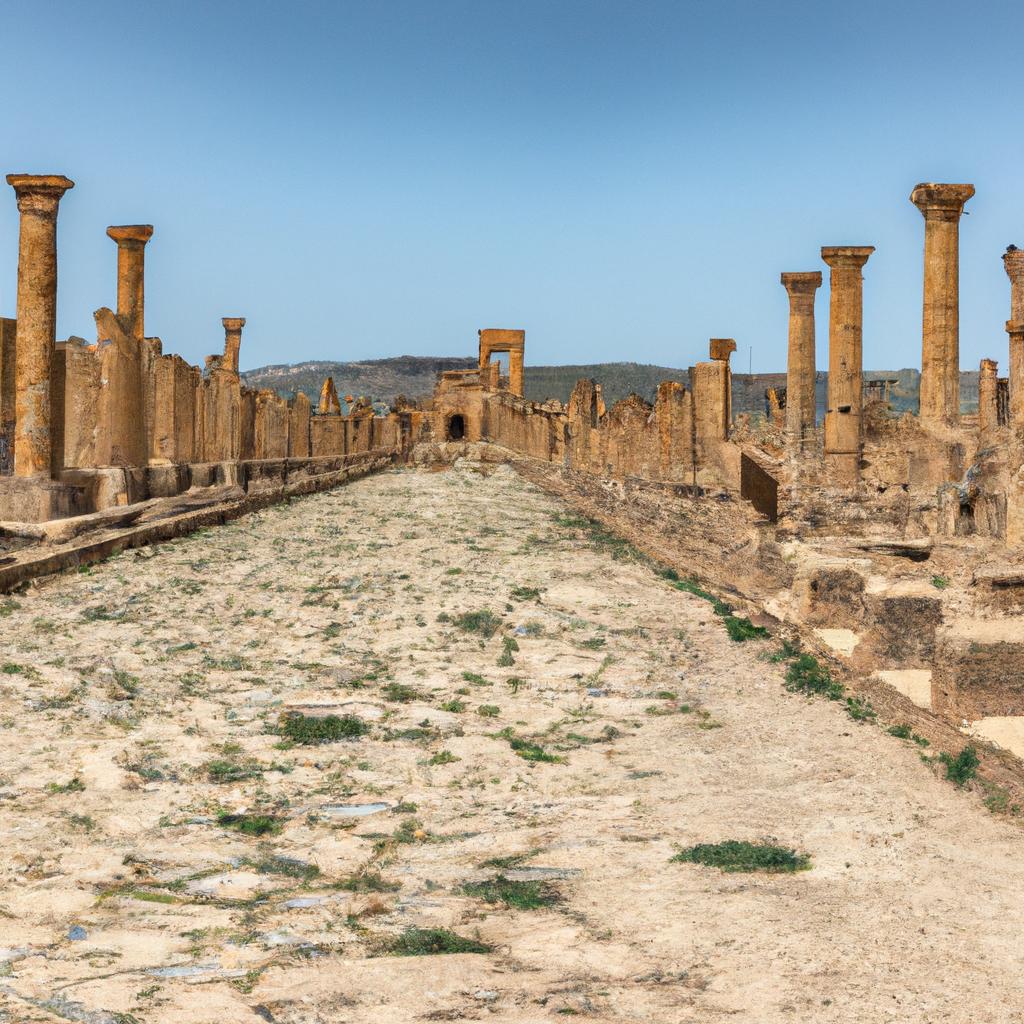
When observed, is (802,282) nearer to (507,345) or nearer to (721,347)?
(721,347)

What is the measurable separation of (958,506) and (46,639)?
1061 centimetres

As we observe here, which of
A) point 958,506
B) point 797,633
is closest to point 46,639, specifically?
point 797,633

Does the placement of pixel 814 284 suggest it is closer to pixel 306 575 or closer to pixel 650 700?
pixel 306 575

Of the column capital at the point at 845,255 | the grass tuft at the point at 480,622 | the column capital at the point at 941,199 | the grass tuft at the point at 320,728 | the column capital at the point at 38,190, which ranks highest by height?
the column capital at the point at 941,199

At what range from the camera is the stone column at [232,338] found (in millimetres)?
36875

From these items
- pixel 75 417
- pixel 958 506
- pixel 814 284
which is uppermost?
pixel 814 284

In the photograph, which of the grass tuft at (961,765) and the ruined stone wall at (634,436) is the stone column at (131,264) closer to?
the ruined stone wall at (634,436)

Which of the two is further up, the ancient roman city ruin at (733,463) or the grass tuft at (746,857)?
the ancient roman city ruin at (733,463)

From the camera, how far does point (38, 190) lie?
13.0 metres

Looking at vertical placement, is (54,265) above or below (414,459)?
above

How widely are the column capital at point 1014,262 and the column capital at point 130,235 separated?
60.8ft

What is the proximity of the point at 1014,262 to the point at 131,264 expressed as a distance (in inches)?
747

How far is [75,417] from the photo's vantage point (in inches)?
621

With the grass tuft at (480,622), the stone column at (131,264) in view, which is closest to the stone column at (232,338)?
the stone column at (131,264)
